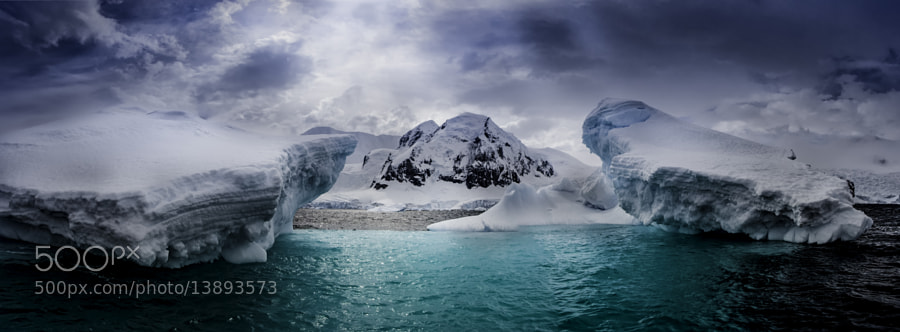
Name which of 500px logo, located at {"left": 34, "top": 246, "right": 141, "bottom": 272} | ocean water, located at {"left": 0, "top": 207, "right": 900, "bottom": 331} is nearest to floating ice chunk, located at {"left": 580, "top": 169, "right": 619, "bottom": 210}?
ocean water, located at {"left": 0, "top": 207, "right": 900, "bottom": 331}

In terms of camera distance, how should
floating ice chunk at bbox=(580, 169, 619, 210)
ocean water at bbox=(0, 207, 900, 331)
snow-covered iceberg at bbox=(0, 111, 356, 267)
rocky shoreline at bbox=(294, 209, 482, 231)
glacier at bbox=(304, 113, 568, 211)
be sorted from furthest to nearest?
glacier at bbox=(304, 113, 568, 211) < rocky shoreline at bbox=(294, 209, 482, 231) < floating ice chunk at bbox=(580, 169, 619, 210) < snow-covered iceberg at bbox=(0, 111, 356, 267) < ocean water at bbox=(0, 207, 900, 331)

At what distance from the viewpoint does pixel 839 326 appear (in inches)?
238

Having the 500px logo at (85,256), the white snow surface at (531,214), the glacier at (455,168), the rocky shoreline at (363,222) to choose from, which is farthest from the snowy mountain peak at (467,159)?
the 500px logo at (85,256)

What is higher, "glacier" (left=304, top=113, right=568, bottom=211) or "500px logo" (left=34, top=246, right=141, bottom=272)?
"glacier" (left=304, top=113, right=568, bottom=211)

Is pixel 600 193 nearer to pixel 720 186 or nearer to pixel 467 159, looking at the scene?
pixel 720 186

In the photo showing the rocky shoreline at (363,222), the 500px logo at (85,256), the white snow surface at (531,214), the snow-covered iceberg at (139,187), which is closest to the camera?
the snow-covered iceberg at (139,187)

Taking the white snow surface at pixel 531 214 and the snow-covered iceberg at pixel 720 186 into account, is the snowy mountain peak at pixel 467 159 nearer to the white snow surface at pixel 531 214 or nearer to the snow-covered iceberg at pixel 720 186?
the white snow surface at pixel 531 214

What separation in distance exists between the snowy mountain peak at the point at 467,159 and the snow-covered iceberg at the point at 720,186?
132 m

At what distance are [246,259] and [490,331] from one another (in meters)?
8.14

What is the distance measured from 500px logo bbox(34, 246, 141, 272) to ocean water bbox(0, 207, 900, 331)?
238mm

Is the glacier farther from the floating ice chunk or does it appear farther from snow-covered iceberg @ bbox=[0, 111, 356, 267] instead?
snow-covered iceberg @ bbox=[0, 111, 356, 267]

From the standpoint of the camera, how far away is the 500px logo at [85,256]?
7.17m

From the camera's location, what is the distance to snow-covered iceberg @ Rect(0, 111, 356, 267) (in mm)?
7039

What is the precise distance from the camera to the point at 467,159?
545 ft
